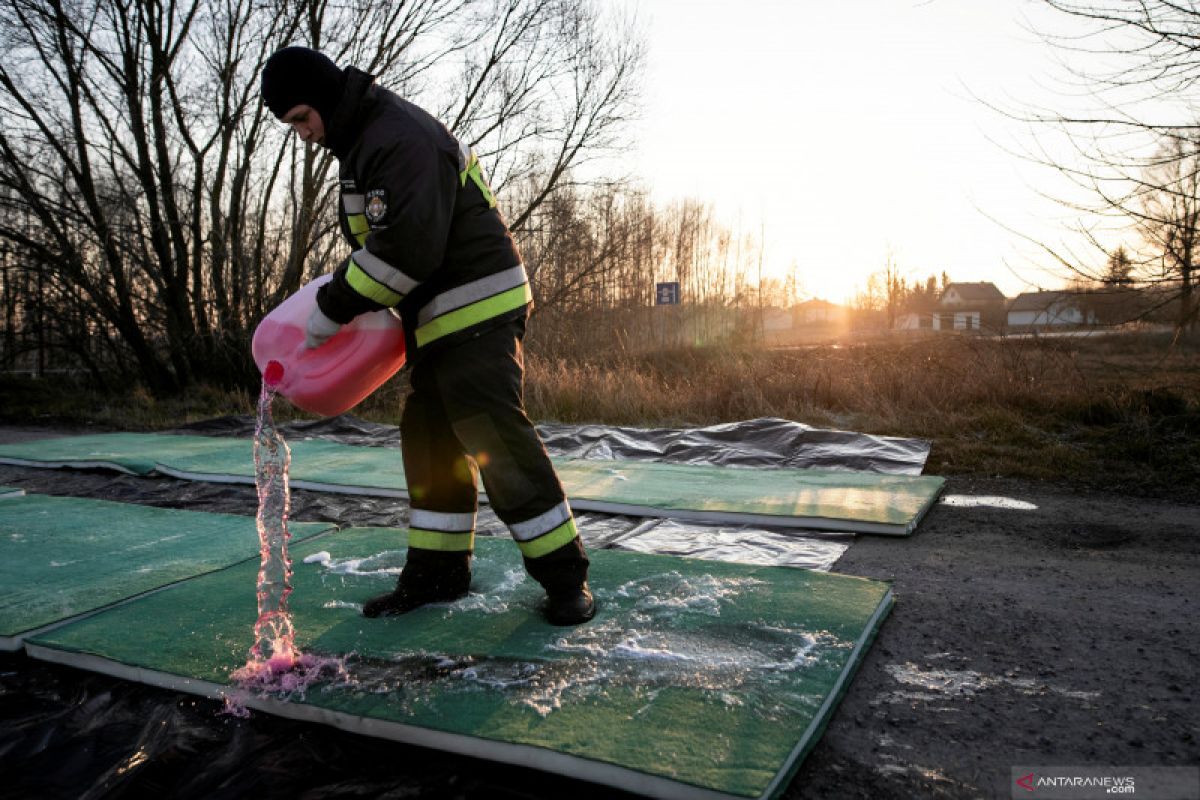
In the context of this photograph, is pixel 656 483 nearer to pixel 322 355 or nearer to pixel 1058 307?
pixel 322 355

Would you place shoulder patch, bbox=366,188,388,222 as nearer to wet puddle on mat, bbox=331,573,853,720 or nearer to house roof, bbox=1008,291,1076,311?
wet puddle on mat, bbox=331,573,853,720

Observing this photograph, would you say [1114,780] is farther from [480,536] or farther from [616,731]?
[480,536]

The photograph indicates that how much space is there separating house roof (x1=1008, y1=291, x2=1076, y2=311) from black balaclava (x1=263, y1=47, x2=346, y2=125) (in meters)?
4.59

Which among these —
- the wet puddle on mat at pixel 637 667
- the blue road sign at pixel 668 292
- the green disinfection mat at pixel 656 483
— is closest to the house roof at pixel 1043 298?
the green disinfection mat at pixel 656 483

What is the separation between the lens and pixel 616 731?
1.71m

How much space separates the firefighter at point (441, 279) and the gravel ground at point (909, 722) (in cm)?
72

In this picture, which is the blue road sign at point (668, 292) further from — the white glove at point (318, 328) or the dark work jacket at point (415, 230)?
the white glove at point (318, 328)

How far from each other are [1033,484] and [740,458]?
175 centimetres

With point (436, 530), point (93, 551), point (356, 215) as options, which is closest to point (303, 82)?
point (356, 215)

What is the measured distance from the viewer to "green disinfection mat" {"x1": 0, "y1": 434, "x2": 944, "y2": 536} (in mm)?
3713

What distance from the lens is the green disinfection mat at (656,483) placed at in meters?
3.71

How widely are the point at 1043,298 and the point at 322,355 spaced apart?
481 centimetres

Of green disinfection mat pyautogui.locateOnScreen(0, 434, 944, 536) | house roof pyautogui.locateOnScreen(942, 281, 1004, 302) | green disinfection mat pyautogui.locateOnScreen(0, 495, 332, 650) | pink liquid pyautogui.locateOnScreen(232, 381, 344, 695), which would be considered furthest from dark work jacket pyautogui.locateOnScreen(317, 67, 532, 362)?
house roof pyautogui.locateOnScreen(942, 281, 1004, 302)

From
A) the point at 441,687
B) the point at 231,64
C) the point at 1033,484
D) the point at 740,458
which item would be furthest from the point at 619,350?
the point at 441,687
